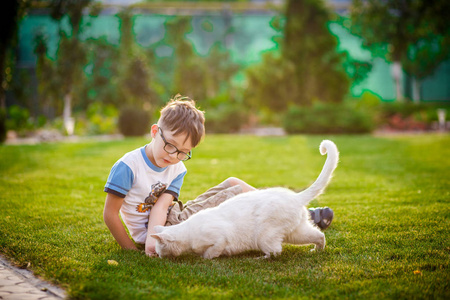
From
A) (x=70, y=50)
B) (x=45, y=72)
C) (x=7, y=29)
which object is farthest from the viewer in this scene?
(x=45, y=72)

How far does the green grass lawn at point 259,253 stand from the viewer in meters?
2.36

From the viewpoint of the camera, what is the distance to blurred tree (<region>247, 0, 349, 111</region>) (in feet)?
49.9

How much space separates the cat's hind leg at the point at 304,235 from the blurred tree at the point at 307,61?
42.9ft

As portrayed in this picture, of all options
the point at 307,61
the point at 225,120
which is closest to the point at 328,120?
the point at 307,61

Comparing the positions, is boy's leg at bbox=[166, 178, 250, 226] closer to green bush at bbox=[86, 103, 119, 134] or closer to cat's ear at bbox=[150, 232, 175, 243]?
cat's ear at bbox=[150, 232, 175, 243]

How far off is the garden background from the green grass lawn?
0.02 m

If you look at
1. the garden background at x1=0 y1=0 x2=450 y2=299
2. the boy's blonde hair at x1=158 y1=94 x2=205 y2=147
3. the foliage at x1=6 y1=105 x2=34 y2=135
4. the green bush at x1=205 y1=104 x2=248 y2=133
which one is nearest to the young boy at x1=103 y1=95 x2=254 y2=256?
the boy's blonde hair at x1=158 y1=94 x2=205 y2=147

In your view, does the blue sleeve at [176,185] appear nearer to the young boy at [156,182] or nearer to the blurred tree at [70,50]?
the young boy at [156,182]

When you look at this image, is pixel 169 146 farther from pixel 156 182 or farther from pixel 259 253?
pixel 259 253

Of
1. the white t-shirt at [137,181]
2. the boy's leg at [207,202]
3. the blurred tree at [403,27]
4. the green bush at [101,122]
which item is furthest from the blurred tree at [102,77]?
the white t-shirt at [137,181]

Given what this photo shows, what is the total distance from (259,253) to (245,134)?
12.4m

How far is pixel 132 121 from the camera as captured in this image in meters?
13.9

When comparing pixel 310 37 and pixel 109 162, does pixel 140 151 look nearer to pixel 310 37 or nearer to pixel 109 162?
pixel 109 162

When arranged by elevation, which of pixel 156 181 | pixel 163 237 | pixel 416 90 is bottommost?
pixel 163 237
